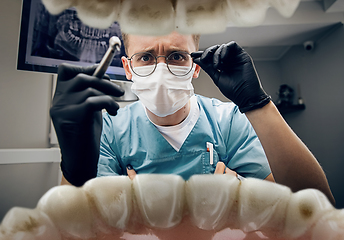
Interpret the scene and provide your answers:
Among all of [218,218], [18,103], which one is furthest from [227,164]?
[18,103]

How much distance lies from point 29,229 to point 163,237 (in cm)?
17

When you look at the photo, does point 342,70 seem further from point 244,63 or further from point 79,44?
point 79,44

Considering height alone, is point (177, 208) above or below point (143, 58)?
below

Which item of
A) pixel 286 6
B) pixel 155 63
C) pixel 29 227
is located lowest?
pixel 29 227

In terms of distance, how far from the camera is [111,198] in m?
0.30

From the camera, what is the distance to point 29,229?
0.28 metres

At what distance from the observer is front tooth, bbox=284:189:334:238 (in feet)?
1.01

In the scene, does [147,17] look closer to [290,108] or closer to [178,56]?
[178,56]

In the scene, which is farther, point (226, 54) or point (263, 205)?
point (226, 54)

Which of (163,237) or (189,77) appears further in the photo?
(189,77)

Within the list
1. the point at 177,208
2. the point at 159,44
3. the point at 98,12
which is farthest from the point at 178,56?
the point at 177,208

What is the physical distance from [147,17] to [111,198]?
27cm

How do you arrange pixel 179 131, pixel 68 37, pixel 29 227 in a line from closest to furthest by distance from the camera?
pixel 29 227, pixel 68 37, pixel 179 131

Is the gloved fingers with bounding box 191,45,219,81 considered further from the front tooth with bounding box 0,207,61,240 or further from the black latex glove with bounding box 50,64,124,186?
the front tooth with bounding box 0,207,61,240
